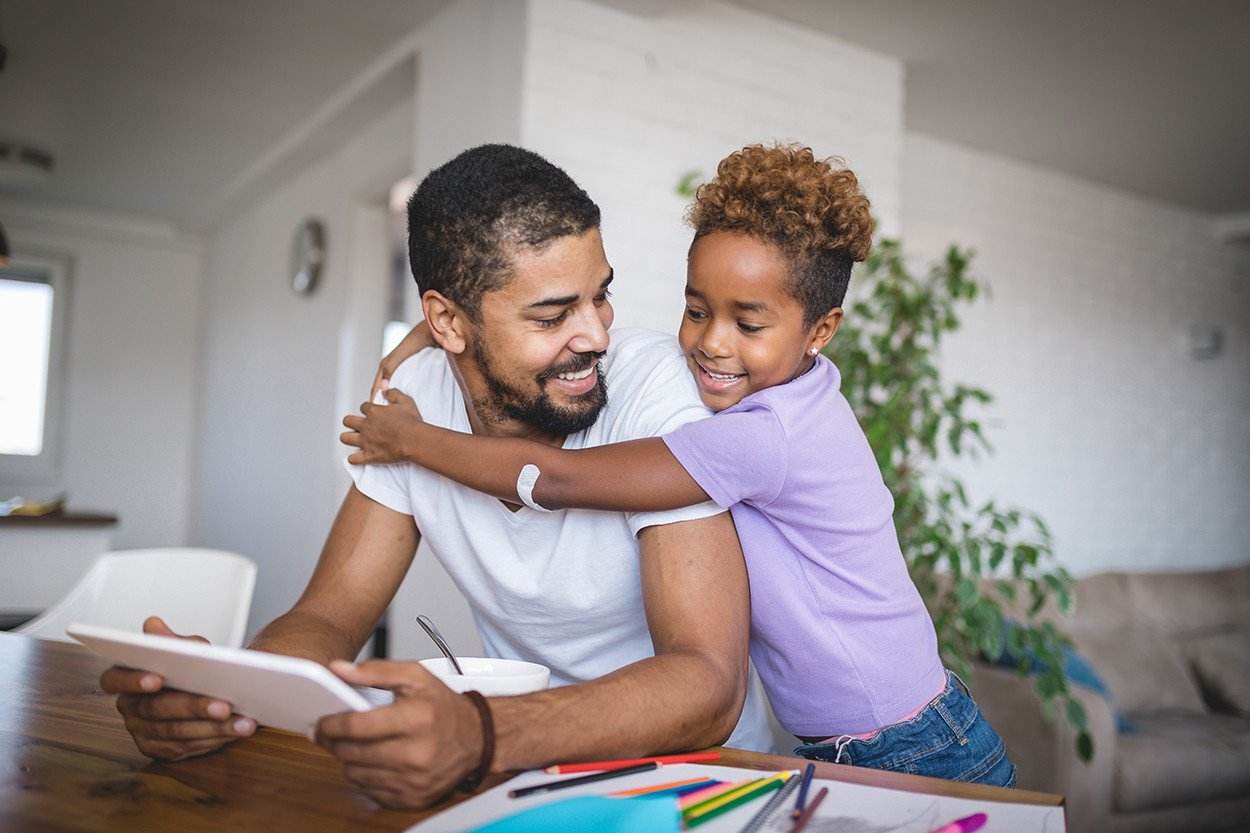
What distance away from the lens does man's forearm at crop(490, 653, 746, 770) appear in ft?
2.84

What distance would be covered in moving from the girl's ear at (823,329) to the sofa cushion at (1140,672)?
3.17 meters

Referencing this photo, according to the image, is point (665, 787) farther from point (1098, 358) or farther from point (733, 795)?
point (1098, 358)

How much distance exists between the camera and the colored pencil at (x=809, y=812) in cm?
76

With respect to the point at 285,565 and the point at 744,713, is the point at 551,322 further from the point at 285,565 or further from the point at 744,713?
the point at 285,565

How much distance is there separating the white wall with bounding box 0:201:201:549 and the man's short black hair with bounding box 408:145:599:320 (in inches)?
267

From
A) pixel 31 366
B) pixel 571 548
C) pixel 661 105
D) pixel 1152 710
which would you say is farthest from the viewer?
pixel 31 366

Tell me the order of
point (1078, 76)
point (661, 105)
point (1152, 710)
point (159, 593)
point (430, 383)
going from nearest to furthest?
point (430, 383) → point (159, 593) → point (661, 105) → point (1078, 76) → point (1152, 710)

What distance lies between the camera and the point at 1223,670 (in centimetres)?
431

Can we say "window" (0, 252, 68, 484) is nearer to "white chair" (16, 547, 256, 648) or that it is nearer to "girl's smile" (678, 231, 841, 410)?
"white chair" (16, 547, 256, 648)

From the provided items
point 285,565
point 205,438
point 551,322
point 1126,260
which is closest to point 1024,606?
point 1126,260

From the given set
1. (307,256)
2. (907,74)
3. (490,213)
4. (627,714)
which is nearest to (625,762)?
(627,714)

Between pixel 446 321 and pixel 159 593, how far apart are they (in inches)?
49.1

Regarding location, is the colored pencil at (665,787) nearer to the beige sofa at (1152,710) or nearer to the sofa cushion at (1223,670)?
the beige sofa at (1152,710)

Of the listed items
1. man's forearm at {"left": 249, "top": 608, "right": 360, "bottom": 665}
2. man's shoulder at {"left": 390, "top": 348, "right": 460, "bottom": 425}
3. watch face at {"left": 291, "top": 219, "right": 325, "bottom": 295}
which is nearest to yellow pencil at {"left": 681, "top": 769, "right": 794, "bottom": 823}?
man's forearm at {"left": 249, "top": 608, "right": 360, "bottom": 665}
